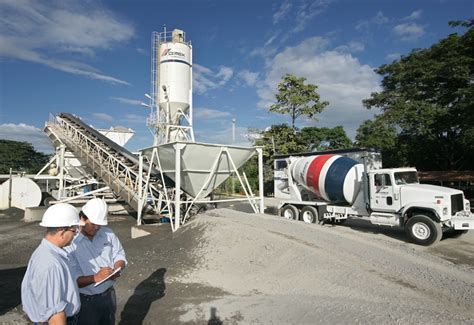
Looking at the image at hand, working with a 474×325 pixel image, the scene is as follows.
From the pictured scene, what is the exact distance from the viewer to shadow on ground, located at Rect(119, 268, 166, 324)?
514 centimetres

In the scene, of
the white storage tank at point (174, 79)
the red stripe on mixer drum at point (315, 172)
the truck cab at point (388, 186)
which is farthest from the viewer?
the white storage tank at point (174, 79)

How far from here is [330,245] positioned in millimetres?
8125

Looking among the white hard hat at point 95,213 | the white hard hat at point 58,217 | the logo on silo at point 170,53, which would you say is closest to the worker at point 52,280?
the white hard hat at point 58,217

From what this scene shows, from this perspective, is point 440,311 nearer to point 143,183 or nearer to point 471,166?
point 143,183

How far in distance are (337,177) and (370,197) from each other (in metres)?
1.58

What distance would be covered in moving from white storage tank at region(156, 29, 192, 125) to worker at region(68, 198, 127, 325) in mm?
19245

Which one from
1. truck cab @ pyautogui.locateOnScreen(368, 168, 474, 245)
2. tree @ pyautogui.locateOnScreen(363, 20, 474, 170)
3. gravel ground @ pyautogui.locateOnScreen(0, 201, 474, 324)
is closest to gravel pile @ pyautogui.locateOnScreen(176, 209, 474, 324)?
gravel ground @ pyautogui.locateOnScreen(0, 201, 474, 324)

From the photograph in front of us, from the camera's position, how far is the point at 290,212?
14.6 metres

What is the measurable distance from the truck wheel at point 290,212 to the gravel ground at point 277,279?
3880 mm

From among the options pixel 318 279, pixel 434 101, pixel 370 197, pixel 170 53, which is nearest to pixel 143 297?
pixel 318 279

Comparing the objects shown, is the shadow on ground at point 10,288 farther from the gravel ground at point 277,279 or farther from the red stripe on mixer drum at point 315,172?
the red stripe on mixer drum at point 315,172

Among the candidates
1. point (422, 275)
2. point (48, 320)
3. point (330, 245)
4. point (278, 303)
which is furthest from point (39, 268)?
point (330, 245)

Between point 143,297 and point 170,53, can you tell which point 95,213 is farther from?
point 170,53

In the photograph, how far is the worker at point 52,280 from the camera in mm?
2252
